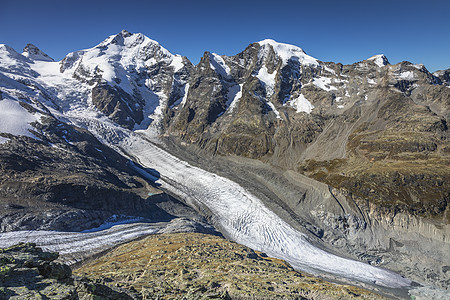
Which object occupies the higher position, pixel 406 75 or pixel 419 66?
pixel 419 66

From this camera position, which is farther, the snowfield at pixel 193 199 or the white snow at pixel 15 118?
the white snow at pixel 15 118

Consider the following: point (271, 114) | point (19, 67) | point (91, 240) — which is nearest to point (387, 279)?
point (91, 240)

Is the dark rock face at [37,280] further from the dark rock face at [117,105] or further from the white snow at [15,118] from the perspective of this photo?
the dark rock face at [117,105]

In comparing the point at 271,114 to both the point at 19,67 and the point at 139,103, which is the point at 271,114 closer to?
the point at 139,103

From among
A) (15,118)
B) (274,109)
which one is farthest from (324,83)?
(15,118)

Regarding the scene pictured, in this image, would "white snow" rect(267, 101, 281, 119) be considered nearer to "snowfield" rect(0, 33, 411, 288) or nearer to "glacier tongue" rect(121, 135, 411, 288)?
"snowfield" rect(0, 33, 411, 288)

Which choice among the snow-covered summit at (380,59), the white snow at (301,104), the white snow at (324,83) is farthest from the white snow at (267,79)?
the snow-covered summit at (380,59)

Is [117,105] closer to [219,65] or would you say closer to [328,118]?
[219,65]
